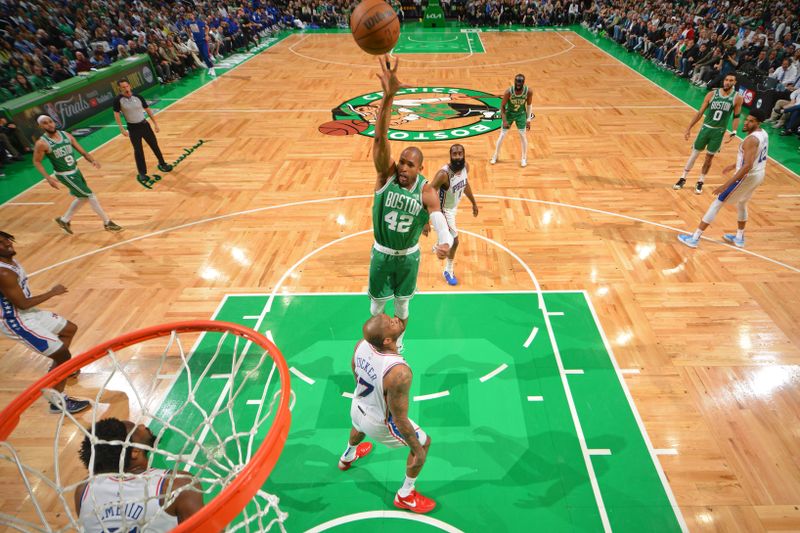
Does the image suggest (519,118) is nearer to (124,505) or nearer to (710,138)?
(710,138)

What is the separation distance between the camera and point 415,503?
11.8ft

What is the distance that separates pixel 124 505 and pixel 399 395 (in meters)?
1.59

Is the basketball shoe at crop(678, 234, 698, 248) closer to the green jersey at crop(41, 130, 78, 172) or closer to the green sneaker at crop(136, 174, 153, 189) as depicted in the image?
the green jersey at crop(41, 130, 78, 172)

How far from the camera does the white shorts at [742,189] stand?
6.14 metres

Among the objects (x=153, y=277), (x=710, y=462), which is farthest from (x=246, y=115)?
(x=710, y=462)

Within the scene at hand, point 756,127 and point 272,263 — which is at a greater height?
point 756,127

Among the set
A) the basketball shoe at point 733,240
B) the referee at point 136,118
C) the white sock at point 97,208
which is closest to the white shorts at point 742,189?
the basketball shoe at point 733,240

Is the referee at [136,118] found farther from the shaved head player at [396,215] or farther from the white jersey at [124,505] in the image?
the white jersey at [124,505]

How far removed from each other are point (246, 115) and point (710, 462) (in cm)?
1280

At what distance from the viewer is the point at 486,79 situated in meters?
15.4

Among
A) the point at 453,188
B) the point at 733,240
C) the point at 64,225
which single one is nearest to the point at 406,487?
the point at 453,188

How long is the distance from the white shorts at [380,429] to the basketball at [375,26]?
351 centimetres

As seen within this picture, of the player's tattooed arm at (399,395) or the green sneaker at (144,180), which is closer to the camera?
the player's tattooed arm at (399,395)

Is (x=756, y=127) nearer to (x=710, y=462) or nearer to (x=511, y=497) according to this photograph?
(x=710, y=462)
